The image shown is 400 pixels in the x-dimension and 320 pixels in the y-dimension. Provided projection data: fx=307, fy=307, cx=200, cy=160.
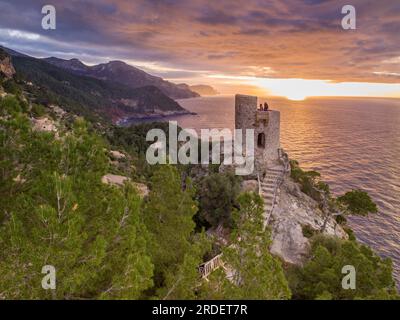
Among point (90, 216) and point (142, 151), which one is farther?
point (142, 151)

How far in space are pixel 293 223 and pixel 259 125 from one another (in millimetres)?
8924

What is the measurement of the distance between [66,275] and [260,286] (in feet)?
16.4

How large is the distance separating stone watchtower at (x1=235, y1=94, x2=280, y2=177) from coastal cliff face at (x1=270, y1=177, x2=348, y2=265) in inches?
102

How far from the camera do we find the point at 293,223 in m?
21.6

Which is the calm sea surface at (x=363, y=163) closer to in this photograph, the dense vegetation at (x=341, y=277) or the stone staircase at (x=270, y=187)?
the stone staircase at (x=270, y=187)

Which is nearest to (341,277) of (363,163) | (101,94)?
(363,163)

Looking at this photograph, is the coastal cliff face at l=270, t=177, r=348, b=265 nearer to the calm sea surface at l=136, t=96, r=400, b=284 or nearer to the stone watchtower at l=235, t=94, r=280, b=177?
the stone watchtower at l=235, t=94, r=280, b=177

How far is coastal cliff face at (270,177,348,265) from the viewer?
754 inches

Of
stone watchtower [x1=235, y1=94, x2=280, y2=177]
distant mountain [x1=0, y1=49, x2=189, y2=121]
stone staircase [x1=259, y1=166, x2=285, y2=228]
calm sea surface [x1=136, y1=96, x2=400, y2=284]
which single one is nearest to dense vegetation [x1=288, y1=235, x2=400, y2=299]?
stone staircase [x1=259, y1=166, x2=285, y2=228]

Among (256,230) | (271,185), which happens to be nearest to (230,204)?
(271,185)

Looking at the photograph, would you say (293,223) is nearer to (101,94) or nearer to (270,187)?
(270,187)

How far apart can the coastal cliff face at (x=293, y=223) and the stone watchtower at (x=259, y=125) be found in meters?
2.60
